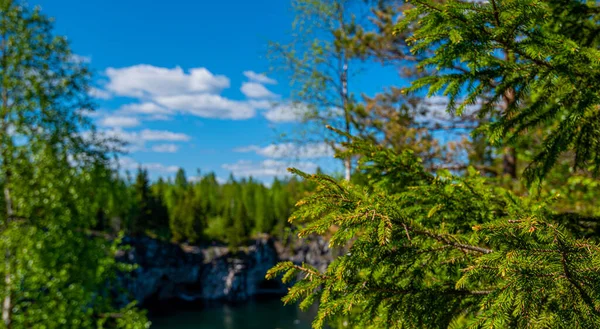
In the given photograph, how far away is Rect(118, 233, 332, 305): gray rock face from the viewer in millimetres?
52375

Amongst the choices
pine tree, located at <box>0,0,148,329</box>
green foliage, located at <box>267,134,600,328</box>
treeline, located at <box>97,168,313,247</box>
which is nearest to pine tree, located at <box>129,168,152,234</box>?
treeline, located at <box>97,168,313,247</box>

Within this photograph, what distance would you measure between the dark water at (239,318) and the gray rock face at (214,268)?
14.2ft

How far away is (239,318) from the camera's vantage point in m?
Result: 45.2

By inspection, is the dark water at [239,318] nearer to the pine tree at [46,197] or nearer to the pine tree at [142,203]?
the pine tree at [142,203]

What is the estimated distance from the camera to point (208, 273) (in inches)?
2232

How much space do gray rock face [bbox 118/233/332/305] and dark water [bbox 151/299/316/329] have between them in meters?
4.34

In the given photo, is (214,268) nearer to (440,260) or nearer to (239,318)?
(239,318)

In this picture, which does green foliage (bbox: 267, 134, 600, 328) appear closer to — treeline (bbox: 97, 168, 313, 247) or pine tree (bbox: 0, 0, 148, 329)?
pine tree (bbox: 0, 0, 148, 329)

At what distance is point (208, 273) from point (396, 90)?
5193cm

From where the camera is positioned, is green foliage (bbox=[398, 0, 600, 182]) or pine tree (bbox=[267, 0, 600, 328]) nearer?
pine tree (bbox=[267, 0, 600, 328])

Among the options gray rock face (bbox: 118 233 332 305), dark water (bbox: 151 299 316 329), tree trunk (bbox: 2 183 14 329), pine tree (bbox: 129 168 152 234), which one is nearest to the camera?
tree trunk (bbox: 2 183 14 329)

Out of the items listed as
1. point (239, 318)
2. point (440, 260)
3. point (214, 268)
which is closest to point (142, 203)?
point (214, 268)

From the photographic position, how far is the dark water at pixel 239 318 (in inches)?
1612

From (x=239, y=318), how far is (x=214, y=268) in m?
13.1
